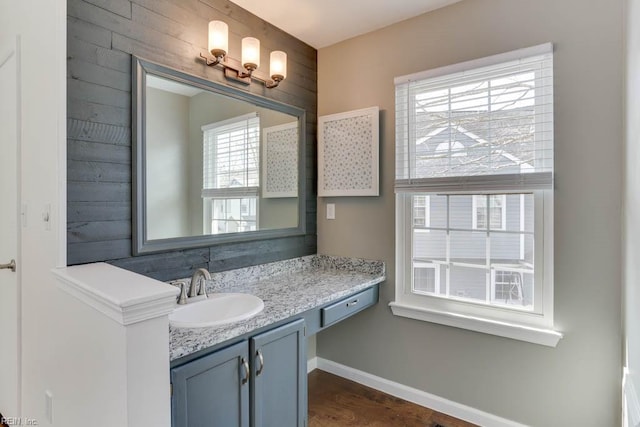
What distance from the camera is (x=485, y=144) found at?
1911 mm

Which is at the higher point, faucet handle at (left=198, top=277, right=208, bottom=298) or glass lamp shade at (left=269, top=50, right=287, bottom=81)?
glass lamp shade at (left=269, top=50, right=287, bottom=81)

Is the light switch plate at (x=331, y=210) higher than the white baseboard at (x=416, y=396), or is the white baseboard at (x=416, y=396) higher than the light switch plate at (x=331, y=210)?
the light switch plate at (x=331, y=210)

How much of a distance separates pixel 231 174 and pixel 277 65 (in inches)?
30.2

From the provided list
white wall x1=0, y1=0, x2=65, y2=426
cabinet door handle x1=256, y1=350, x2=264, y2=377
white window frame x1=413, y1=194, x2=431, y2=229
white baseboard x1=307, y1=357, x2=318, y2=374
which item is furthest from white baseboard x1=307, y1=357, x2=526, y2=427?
white wall x1=0, y1=0, x2=65, y2=426

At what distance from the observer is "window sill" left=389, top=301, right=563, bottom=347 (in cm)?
175

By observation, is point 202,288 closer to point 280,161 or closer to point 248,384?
point 248,384

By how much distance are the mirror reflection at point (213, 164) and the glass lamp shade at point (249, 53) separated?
23 centimetres

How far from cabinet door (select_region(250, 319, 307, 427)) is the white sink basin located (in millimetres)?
161

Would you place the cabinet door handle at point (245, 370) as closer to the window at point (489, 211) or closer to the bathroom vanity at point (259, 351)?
the bathroom vanity at point (259, 351)

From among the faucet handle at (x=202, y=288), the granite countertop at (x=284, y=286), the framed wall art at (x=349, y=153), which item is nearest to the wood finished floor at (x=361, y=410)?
the granite countertop at (x=284, y=286)

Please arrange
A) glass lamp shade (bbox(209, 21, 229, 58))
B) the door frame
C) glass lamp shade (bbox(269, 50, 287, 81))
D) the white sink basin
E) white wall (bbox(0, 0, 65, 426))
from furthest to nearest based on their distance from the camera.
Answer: glass lamp shade (bbox(269, 50, 287, 81)) < glass lamp shade (bbox(209, 21, 229, 58)) < the door frame < the white sink basin < white wall (bbox(0, 0, 65, 426))

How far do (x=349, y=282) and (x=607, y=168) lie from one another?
1440mm

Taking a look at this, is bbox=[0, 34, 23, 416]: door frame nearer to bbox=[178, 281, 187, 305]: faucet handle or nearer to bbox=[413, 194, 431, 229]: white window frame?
bbox=[178, 281, 187, 305]: faucet handle

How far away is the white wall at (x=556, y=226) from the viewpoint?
161cm
